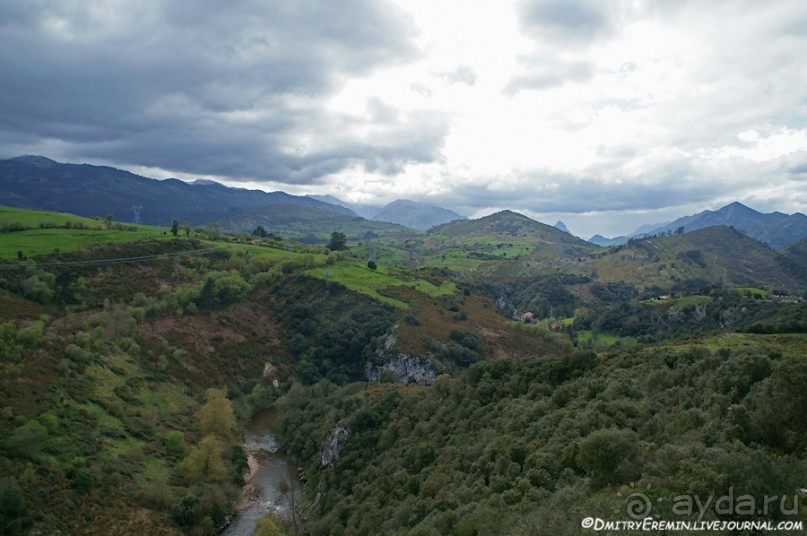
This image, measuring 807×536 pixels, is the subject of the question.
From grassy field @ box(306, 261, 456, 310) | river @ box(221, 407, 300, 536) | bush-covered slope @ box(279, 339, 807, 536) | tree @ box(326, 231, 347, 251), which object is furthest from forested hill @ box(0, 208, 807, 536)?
tree @ box(326, 231, 347, 251)

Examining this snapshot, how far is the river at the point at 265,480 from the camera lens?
173 feet

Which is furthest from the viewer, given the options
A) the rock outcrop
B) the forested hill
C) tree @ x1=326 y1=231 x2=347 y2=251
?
tree @ x1=326 y1=231 x2=347 y2=251

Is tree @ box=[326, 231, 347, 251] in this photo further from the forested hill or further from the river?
the river

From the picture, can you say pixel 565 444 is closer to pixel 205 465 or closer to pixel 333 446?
pixel 333 446

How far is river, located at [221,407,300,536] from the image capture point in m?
52.6

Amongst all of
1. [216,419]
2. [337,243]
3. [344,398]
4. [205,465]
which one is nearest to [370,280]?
[337,243]

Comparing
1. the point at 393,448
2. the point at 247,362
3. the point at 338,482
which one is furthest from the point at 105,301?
the point at 393,448

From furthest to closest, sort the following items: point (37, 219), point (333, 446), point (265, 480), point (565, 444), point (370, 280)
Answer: point (370, 280), point (37, 219), point (265, 480), point (333, 446), point (565, 444)

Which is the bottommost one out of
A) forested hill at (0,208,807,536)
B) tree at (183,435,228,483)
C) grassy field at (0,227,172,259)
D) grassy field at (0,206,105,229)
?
tree at (183,435,228,483)

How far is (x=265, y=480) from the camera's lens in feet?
203

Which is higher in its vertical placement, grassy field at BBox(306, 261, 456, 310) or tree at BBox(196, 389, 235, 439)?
grassy field at BBox(306, 261, 456, 310)

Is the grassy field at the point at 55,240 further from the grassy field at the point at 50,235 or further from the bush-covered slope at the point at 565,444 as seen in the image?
the bush-covered slope at the point at 565,444

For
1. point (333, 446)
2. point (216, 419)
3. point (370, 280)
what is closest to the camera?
point (333, 446)

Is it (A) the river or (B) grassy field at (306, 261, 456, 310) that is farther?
(B) grassy field at (306, 261, 456, 310)
